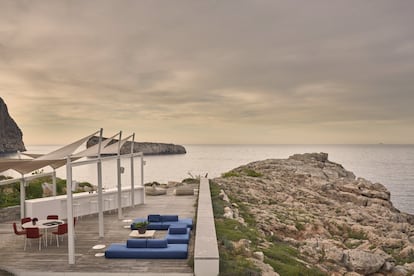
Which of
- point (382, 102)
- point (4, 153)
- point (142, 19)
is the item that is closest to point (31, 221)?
point (142, 19)

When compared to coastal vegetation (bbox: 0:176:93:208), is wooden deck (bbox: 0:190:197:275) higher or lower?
lower

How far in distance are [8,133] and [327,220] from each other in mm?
142868

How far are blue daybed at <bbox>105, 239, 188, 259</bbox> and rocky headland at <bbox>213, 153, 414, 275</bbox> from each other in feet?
7.17

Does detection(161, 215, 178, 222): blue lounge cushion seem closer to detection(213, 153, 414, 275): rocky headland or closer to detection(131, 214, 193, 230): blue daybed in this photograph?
detection(131, 214, 193, 230): blue daybed

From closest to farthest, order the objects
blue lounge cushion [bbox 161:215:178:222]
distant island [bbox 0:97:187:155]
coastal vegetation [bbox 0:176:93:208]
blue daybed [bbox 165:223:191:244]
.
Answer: blue daybed [bbox 165:223:191:244], blue lounge cushion [bbox 161:215:178:222], coastal vegetation [bbox 0:176:93:208], distant island [bbox 0:97:187:155]

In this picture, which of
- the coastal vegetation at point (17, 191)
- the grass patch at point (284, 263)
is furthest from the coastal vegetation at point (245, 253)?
the coastal vegetation at point (17, 191)

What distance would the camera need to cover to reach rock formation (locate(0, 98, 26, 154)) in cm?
12706

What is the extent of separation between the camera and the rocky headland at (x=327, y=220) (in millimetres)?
12820

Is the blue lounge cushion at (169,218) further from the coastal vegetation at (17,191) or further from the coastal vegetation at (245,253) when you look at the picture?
the coastal vegetation at (17,191)

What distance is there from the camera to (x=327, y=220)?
17984 millimetres

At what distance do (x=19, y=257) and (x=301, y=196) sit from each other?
17.8 meters

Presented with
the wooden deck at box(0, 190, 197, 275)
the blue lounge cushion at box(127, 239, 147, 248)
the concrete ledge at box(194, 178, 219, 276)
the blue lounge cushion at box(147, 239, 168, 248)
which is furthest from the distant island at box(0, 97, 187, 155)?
the blue lounge cushion at box(147, 239, 168, 248)

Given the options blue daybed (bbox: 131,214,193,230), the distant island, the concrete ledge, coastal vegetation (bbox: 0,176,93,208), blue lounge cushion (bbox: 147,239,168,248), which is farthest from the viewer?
the distant island

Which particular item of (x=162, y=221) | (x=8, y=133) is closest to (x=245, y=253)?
(x=162, y=221)
